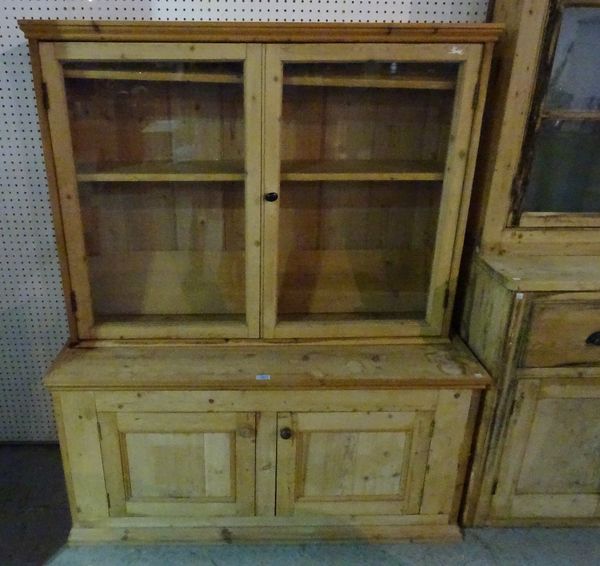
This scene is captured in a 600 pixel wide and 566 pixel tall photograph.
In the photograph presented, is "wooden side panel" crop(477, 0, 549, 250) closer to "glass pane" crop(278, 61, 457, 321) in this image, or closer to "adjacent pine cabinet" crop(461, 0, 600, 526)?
"adjacent pine cabinet" crop(461, 0, 600, 526)

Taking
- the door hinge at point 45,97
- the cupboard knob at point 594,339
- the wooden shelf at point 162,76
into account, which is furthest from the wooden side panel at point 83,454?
the cupboard knob at point 594,339

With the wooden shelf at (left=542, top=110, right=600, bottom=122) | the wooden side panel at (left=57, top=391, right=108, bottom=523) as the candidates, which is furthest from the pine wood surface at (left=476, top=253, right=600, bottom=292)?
the wooden side panel at (left=57, top=391, right=108, bottom=523)

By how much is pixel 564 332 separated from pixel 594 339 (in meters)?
0.09

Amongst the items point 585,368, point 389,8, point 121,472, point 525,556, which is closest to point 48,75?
point 389,8

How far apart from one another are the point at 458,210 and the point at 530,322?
363mm

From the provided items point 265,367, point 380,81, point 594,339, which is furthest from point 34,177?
point 594,339

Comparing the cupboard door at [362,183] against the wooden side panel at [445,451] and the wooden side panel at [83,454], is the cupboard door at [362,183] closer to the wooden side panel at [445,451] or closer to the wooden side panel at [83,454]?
the wooden side panel at [445,451]

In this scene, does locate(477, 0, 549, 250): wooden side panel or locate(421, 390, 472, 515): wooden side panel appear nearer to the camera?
locate(477, 0, 549, 250): wooden side panel

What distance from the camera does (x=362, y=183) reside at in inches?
61.1

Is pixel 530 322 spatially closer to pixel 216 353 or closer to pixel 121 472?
pixel 216 353

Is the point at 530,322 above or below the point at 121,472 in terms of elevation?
above

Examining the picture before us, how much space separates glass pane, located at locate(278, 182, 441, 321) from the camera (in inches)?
61.0

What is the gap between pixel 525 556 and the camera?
5.03 feet

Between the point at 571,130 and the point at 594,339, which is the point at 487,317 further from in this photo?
the point at 571,130
